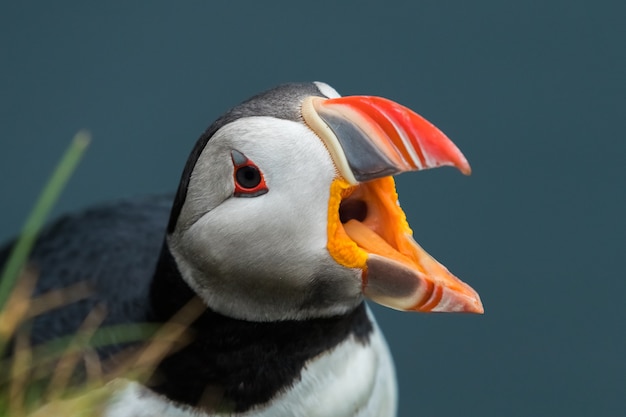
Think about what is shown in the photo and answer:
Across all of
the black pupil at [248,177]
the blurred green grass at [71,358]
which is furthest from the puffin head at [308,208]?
the blurred green grass at [71,358]

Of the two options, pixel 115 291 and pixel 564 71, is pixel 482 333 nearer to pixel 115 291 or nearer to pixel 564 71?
pixel 564 71

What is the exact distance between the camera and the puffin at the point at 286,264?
305 cm

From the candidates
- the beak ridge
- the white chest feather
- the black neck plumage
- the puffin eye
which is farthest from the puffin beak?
the white chest feather

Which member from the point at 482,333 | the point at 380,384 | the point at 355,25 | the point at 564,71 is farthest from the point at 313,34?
the point at 380,384

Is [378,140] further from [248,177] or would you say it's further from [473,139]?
[473,139]

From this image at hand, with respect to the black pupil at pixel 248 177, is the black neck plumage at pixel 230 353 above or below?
below

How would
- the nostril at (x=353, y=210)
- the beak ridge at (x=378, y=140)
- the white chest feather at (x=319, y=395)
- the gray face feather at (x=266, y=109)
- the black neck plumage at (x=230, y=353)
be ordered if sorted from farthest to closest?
the white chest feather at (x=319, y=395), the black neck plumage at (x=230, y=353), the nostril at (x=353, y=210), the gray face feather at (x=266, y=109), the beak ridge at (x=378, y=140)

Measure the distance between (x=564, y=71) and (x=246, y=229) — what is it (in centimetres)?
404

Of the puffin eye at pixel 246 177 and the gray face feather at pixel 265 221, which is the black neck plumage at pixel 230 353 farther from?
the puffin eye at pixel 246 177

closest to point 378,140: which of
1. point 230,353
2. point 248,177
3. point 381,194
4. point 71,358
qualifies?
point 381,194

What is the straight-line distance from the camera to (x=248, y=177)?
3.05m

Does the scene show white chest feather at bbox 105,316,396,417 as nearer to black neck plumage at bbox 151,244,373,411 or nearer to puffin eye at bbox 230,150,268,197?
black neck plumage at bbox 151,244,373,411

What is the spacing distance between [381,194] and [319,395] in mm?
730

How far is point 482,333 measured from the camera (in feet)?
21.0
